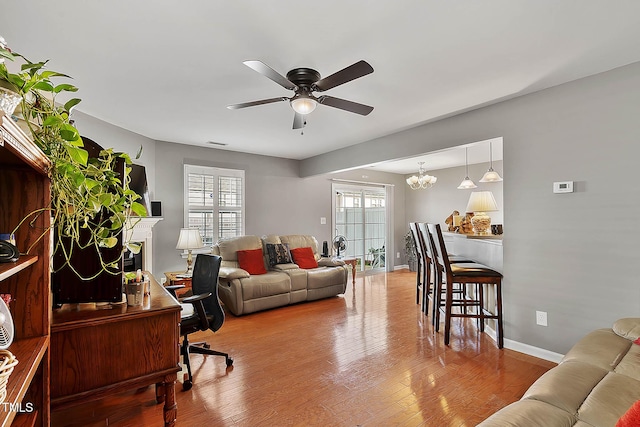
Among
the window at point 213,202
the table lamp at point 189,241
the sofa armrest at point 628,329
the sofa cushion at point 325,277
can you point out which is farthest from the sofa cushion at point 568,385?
the window at point 213,202

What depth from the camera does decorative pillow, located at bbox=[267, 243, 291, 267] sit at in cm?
498

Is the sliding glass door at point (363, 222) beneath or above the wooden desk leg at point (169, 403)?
above

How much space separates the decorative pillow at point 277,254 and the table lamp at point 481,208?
8.85ft

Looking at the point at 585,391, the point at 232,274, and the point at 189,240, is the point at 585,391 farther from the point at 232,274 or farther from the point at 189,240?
the point at 189,240

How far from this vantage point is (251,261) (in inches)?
184

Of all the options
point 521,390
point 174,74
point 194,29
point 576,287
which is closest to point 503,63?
point 576,287

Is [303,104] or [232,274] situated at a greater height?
[303,104]

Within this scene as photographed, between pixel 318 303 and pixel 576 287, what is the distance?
10.1 feet

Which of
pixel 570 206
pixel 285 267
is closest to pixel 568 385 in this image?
pixel 570 206

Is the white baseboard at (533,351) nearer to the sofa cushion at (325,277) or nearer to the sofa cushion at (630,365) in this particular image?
the sofa cushion at (630,365)

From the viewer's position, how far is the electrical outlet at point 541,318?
2.89 meters

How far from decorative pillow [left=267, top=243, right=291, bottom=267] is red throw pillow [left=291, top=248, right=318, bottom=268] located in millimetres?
150

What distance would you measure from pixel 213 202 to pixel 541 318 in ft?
15.4

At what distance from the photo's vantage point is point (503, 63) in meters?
2.44
